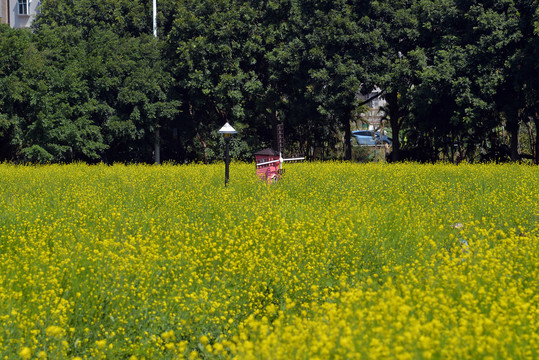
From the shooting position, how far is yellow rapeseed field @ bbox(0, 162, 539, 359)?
427 cm

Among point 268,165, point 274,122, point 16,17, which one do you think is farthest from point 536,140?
point 16,17

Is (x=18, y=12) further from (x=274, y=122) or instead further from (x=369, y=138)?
(x=369, y=138)

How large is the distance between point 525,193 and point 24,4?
4946 centimetres

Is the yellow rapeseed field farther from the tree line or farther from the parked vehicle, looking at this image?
the parked vehicle

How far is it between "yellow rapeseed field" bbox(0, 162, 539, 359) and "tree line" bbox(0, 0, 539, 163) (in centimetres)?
1243

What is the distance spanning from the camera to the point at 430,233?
8.92m

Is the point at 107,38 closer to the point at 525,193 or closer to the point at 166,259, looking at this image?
the point at 525,193

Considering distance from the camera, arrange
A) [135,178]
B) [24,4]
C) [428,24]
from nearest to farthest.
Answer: [135,178] < [428,24] < [24,4]

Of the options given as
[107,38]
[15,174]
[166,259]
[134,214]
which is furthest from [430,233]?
[107,38]

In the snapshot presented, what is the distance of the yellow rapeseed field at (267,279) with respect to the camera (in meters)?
4.27

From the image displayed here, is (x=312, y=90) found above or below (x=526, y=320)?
above

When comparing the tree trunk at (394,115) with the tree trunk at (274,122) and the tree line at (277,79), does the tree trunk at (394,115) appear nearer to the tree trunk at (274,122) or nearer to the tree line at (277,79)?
the tree line at (277,79)

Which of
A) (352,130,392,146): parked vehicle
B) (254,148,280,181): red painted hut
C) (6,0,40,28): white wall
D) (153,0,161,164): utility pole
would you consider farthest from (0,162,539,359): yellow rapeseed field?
(6,0,40,28): white wall

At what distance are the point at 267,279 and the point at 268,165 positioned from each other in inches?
377
